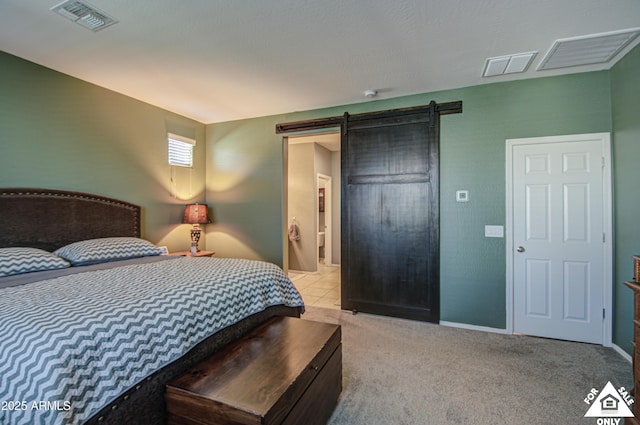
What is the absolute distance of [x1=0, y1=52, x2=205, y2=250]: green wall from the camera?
2.63 metres

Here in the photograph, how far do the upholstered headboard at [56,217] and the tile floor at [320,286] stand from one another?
256cm

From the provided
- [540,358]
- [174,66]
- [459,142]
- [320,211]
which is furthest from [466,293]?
[320,211]

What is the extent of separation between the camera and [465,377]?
2.27 m

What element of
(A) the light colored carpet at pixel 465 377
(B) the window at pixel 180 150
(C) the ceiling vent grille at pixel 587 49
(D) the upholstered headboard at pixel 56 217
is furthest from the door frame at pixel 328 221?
(C) the ceiling vent grille at pixel 587 49

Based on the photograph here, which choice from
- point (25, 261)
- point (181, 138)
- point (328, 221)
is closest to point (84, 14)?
point (25, 261)

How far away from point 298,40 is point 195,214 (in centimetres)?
278

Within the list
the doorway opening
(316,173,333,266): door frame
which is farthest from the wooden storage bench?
(316,173,333,266): door frame

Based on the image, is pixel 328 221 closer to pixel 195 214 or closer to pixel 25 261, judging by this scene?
pixel 195 214

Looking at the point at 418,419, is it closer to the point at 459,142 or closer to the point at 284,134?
the point at 459,142

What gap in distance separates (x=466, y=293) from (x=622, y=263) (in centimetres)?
135

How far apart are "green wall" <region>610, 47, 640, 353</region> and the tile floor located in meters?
2.82

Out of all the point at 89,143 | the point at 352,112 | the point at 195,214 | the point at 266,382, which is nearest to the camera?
the point at 266,382

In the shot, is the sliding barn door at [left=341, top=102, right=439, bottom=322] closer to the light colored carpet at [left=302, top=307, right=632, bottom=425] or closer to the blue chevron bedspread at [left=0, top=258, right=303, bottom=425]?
the light colored carpet at [left=302, top=307, right=632, bottom=425]

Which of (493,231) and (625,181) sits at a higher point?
(625,181)
